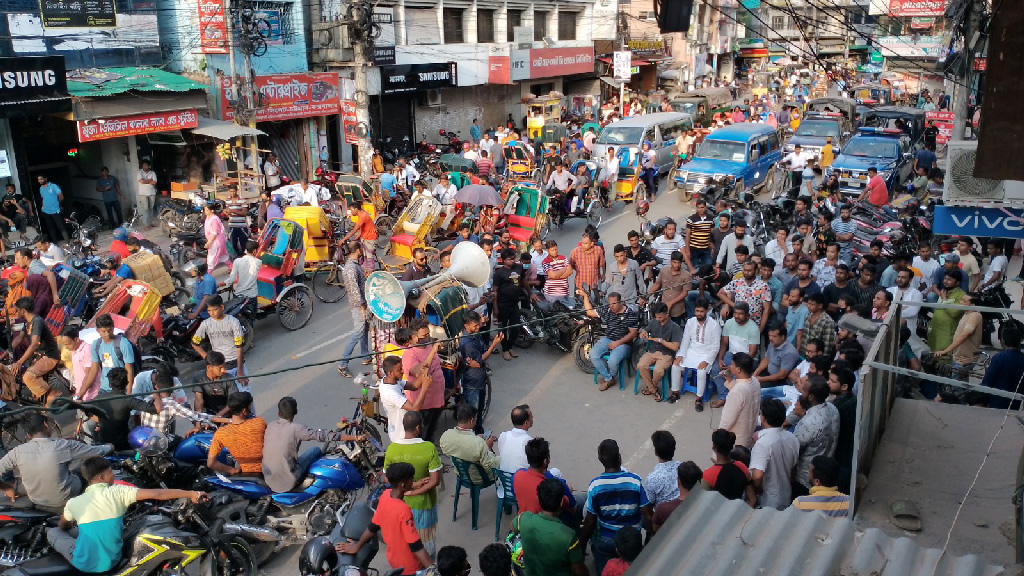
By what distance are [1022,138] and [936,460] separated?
208 centimetres

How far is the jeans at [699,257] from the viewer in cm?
1234

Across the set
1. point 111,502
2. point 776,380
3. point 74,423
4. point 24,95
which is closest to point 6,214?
point 24,95

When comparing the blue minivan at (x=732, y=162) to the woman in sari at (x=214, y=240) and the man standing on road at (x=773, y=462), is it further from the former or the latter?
the man standing on road at (x=773, y=462)

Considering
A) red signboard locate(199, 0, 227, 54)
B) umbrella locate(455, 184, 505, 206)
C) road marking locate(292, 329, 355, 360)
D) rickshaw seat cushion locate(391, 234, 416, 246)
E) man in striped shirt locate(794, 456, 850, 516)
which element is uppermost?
red signboard locate(199, 0, 227, 54)

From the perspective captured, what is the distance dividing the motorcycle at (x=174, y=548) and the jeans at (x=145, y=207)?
14.1m

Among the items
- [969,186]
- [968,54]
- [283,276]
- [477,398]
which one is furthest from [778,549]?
[968,54]

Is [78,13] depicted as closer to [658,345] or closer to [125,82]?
[125,82]

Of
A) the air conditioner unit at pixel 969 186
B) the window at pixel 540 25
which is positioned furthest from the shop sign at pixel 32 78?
the window at pixel 540 25

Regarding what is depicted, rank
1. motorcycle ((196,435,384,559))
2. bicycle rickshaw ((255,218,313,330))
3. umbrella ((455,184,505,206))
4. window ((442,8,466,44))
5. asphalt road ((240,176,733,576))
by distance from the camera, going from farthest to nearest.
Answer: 1. window ((442,8,466,44))
2. umbrella ((455,184,505,206))
3. bicycle rickshaw ((255,218,313,330))
4. asphalt road ((240,176,733,576))
5. motorcycle ((196,435,384,559))

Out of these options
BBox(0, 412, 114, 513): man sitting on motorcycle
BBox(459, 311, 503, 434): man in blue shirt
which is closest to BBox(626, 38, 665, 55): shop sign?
BBox(459, 311, 503, 434): man in blue shirt

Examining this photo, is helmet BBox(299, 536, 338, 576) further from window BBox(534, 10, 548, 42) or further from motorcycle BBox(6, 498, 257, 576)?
window BBox(534, 10, 548, 42)

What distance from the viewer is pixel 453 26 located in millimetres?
31438

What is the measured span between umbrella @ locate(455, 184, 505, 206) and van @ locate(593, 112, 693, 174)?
7153 millimetres

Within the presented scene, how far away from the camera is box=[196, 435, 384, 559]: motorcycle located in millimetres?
6395
